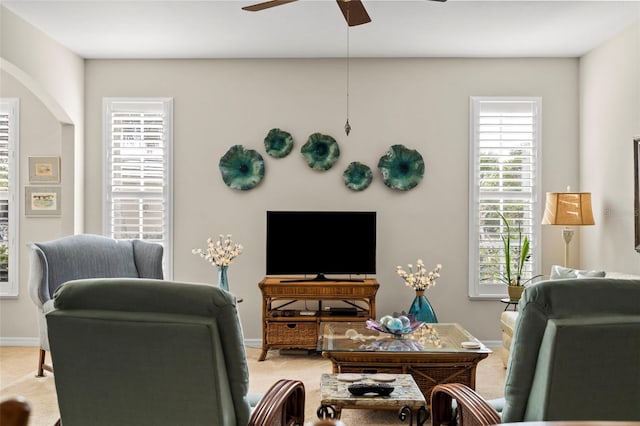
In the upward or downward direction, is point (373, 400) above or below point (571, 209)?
below

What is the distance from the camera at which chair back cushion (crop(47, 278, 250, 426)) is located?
6.63 feet

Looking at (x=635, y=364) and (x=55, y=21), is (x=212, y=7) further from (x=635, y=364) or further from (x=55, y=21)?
(x=635, y=364)

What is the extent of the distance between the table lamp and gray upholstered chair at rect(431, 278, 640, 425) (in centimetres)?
318

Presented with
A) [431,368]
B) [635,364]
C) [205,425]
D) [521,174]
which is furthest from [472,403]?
[521,174]

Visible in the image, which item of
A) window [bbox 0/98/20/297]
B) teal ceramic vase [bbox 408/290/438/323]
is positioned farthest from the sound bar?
window [bbox 0/98/20/297]

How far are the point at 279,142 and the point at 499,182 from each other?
7.27 feet

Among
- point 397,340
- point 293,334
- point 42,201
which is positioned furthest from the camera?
point 42,201

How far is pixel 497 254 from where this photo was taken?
19.2 ft

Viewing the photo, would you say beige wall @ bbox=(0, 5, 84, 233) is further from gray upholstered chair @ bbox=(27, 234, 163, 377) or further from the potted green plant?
the potted green plant

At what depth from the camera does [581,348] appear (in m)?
2.06

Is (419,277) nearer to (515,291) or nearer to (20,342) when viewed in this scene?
(515,291)

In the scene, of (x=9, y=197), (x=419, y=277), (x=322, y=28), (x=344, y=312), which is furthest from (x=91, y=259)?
(x=419, y=277)

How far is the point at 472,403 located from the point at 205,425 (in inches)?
40.8

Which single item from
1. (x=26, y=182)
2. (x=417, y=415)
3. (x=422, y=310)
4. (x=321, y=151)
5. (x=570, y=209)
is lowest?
(x=417, y=415)
